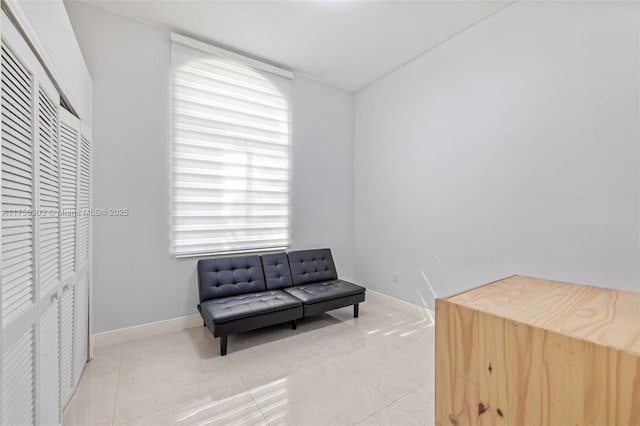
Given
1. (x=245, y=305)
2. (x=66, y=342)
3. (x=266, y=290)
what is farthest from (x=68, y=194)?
(x=266, y=290)

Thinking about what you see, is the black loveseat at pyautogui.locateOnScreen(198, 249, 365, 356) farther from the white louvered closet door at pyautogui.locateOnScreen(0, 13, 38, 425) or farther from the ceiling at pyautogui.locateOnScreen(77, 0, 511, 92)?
the ceiling at pyautogui.locateOnScreen(77, 0, 511, 92)

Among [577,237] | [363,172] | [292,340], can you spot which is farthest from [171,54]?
[577,237]

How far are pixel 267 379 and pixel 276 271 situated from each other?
4.57 feet

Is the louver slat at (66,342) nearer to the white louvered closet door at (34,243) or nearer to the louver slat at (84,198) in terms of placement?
the white louvered closet door at (34,243)

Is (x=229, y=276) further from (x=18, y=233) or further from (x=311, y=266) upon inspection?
(x=18, y=233)

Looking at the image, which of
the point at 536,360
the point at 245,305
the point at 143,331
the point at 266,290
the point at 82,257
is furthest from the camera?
the point at 266,290

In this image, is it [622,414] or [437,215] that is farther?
[437,215]

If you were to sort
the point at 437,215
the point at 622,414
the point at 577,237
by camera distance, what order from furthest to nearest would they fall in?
the point at 437,215 < the point at 577,237 < the point at 622,414

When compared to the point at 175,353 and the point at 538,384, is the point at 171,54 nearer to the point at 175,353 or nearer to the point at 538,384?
the point at 175,353

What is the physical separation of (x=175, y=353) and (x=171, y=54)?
3.03 metres

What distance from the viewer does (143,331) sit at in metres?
2.72

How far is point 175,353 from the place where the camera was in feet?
7.99

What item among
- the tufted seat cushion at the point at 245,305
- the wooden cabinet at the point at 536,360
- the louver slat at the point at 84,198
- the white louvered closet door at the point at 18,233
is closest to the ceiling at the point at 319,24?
the louver slat at the point at 84,198

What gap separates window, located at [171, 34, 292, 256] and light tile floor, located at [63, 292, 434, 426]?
1092 mm
